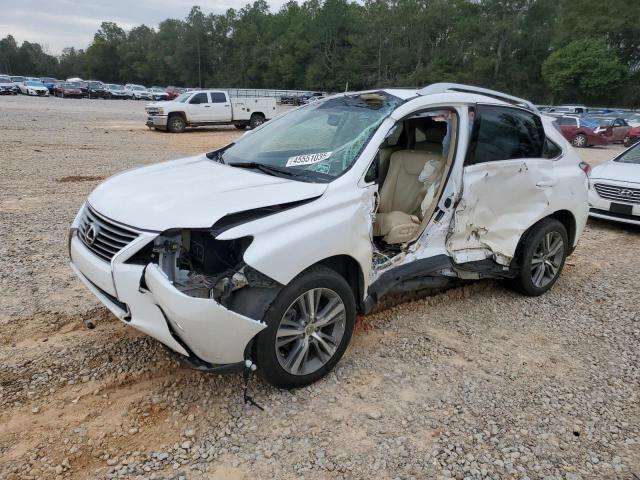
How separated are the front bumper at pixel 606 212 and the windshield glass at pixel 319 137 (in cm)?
542

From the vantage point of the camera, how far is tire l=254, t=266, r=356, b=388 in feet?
8.96

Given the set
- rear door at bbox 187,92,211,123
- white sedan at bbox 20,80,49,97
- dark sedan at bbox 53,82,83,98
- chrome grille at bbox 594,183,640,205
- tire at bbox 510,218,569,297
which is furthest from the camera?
dark sedan at bbox 53,82,83,98

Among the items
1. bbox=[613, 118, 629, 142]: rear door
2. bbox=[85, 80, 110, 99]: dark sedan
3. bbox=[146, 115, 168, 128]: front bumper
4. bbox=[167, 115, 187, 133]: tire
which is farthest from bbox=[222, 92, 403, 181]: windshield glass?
bbox=[85, 80, 110, 99]: dark sedan

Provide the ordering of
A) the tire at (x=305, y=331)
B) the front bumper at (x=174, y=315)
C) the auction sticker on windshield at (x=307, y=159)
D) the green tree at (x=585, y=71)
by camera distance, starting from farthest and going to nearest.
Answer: the green tree at (x=585, y=71) < the auction sticker on windshield at (x=307, y=159) < the tire at (x=305, y=331) < the front bumper at (x=174, y=315)

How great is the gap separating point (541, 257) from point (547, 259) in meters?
0.11

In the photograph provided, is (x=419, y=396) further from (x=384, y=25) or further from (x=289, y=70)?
(x=289, y=70)

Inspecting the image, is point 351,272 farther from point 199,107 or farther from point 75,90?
point 75,90

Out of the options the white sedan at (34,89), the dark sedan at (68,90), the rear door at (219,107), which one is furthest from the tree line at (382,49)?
the white sedan at (34,89)

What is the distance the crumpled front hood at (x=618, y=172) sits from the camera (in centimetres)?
724

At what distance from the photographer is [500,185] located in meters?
4.09

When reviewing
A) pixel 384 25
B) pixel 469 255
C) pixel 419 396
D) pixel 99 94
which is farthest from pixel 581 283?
pixel 384 25

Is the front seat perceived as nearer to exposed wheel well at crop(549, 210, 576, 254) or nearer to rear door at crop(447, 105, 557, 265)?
rear door at crop(447, 105, 557, 265)

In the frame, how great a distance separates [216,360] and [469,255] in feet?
7.75

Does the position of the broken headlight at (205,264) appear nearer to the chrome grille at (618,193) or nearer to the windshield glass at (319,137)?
the windshield glass at (319,137)
